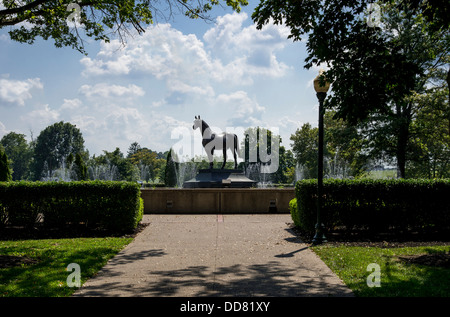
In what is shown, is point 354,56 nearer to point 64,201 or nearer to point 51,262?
point 51,262

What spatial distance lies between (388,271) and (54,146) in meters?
98.3

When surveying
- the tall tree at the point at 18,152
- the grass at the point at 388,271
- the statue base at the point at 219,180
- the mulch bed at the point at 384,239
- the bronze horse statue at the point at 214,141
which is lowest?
the mulch bed at the point at 384,239

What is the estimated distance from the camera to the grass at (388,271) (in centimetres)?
578

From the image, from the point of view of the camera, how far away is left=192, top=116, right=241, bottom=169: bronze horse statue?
21.4 m

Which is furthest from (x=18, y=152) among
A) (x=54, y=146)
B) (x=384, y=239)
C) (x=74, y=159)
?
(x=384, y=239)

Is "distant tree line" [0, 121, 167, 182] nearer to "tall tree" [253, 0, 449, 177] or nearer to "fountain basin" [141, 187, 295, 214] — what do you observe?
"fountain basin" [141, 187, 295, 214]

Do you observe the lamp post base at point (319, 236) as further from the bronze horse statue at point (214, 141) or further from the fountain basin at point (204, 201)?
the bronze horse statue at point (214, 141)

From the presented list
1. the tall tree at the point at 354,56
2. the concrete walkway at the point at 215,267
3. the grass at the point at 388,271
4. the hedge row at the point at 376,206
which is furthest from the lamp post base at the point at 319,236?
the tall tree at the point at 354,56

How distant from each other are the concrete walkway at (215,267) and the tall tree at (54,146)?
293 feet

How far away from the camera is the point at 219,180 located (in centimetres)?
2144

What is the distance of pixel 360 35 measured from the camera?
873 cm

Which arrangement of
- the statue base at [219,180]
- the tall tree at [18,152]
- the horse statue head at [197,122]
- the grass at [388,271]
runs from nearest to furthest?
the grass at [388,271] → the statue base at [219,180] → the horse statue head at [197,122] → the tall tree at [18,152]

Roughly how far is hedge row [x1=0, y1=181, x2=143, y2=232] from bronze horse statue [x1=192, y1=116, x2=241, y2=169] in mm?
9368

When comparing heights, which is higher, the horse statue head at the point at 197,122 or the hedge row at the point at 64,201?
the horse statue head at the point at 197,122
